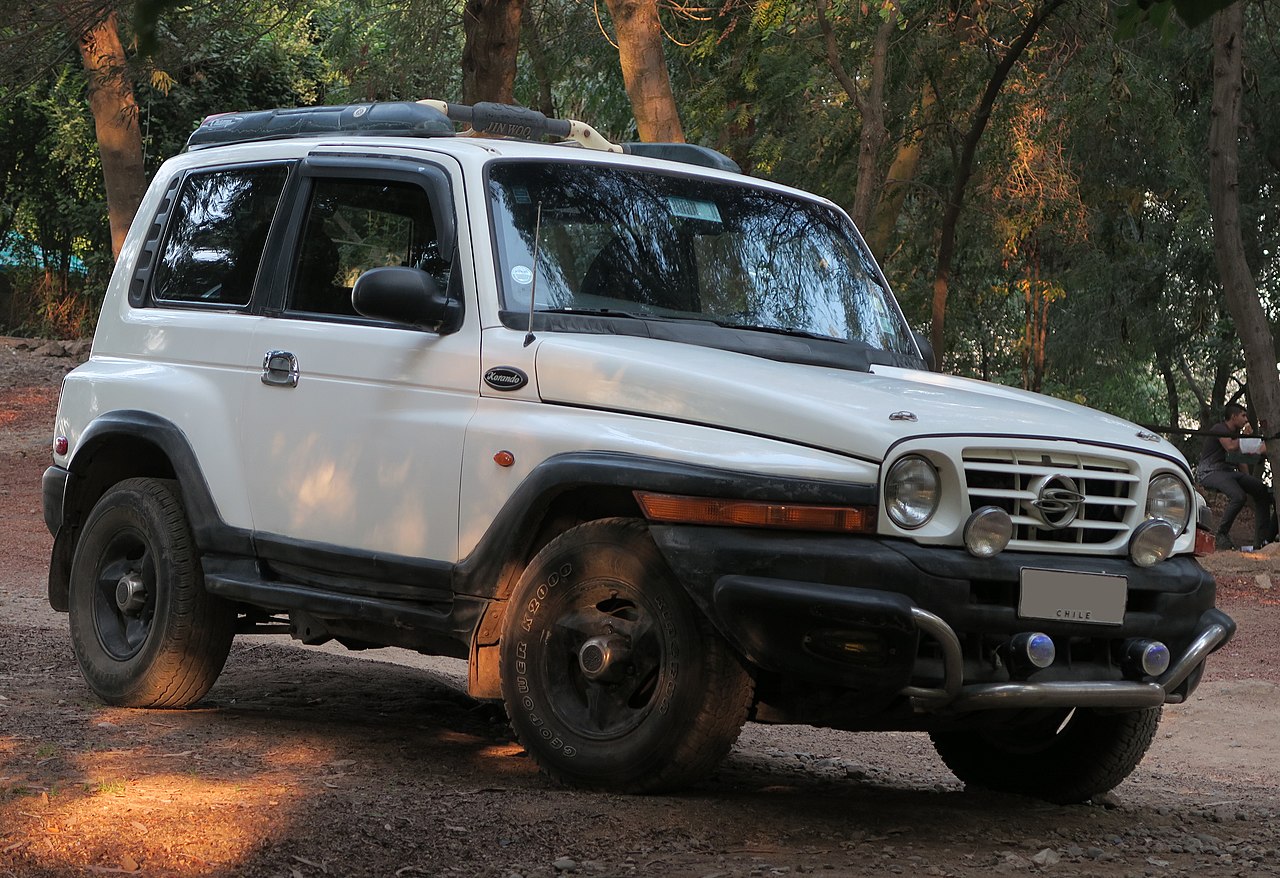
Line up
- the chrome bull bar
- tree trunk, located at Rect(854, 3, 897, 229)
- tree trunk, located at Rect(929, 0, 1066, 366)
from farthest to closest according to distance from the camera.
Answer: tree trunk, located at Rect(854, 3, 897, 229)
tree trunk, located at Rect(929, 0, 1066, 366)
the chrome bull bar

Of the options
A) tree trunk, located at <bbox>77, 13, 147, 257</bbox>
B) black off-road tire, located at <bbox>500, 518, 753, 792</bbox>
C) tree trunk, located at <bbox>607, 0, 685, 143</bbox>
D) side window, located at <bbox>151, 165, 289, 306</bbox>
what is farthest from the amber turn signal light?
tree trunk, located at <bbox>77, 13, 147, 257</bbox>

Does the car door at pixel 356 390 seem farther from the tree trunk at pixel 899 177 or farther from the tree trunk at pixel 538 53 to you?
the tree trunk at pixel 538 53

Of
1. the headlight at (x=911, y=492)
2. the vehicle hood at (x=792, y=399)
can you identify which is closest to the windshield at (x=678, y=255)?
the vehicle hood at (x=792, y=399)

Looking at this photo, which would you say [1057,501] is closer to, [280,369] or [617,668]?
[617,668]

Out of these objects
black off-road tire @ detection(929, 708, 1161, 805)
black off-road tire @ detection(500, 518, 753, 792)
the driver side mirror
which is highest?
the driver side mirror

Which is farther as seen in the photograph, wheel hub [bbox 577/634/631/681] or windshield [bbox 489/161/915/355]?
windshield [bbox 489/161/915/355]

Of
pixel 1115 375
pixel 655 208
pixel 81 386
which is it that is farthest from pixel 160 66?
pixel 1115 375

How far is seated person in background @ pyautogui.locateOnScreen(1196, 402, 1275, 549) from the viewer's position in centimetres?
1734

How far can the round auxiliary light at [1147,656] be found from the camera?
486cm

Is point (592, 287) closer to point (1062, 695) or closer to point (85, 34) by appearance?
point (1062, 695)

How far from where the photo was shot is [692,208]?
604 centimetres

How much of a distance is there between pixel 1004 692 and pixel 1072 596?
35 cm

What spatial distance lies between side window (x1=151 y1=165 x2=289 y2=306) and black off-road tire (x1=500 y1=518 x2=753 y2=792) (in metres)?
1.98

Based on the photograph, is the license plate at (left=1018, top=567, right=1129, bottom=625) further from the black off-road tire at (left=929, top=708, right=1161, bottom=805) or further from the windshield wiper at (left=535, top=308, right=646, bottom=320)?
the windshield wiper at (left=535, top=308, right=646, bottom=320)
